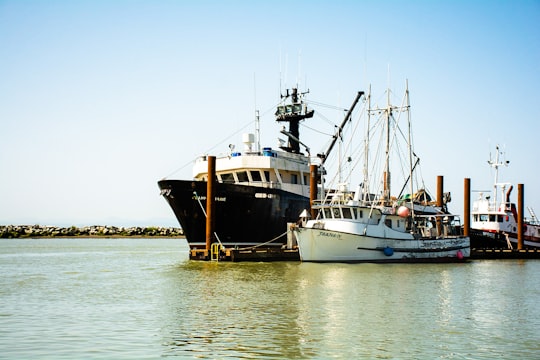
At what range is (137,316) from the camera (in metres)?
16.3

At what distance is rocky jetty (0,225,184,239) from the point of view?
289 feet

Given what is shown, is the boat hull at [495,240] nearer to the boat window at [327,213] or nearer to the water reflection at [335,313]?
the boat window at [327,213]

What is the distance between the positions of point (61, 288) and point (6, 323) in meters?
7.70

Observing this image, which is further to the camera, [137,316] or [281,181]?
[281,181]

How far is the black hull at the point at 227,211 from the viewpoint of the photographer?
35.1m

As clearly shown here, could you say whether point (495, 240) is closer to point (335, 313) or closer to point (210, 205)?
point (210, 205)

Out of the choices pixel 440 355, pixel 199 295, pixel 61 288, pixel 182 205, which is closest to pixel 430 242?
pixel 182 205

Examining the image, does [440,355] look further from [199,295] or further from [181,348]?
[199,295]

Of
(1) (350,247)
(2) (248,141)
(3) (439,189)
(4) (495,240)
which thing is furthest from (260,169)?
(4) (495,240)

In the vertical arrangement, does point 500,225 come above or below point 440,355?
above

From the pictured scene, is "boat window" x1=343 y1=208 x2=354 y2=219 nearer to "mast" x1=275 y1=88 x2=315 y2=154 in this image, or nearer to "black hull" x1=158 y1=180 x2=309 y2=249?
"black hull" x1=158 y1=180 x2=309 y2=249

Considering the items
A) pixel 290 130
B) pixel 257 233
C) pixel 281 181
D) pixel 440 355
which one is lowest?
pixel 440 355

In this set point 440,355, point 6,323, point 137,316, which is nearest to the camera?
point 440,355

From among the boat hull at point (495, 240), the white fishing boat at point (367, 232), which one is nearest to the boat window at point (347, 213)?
the white fishing boat at point (367, 232)
